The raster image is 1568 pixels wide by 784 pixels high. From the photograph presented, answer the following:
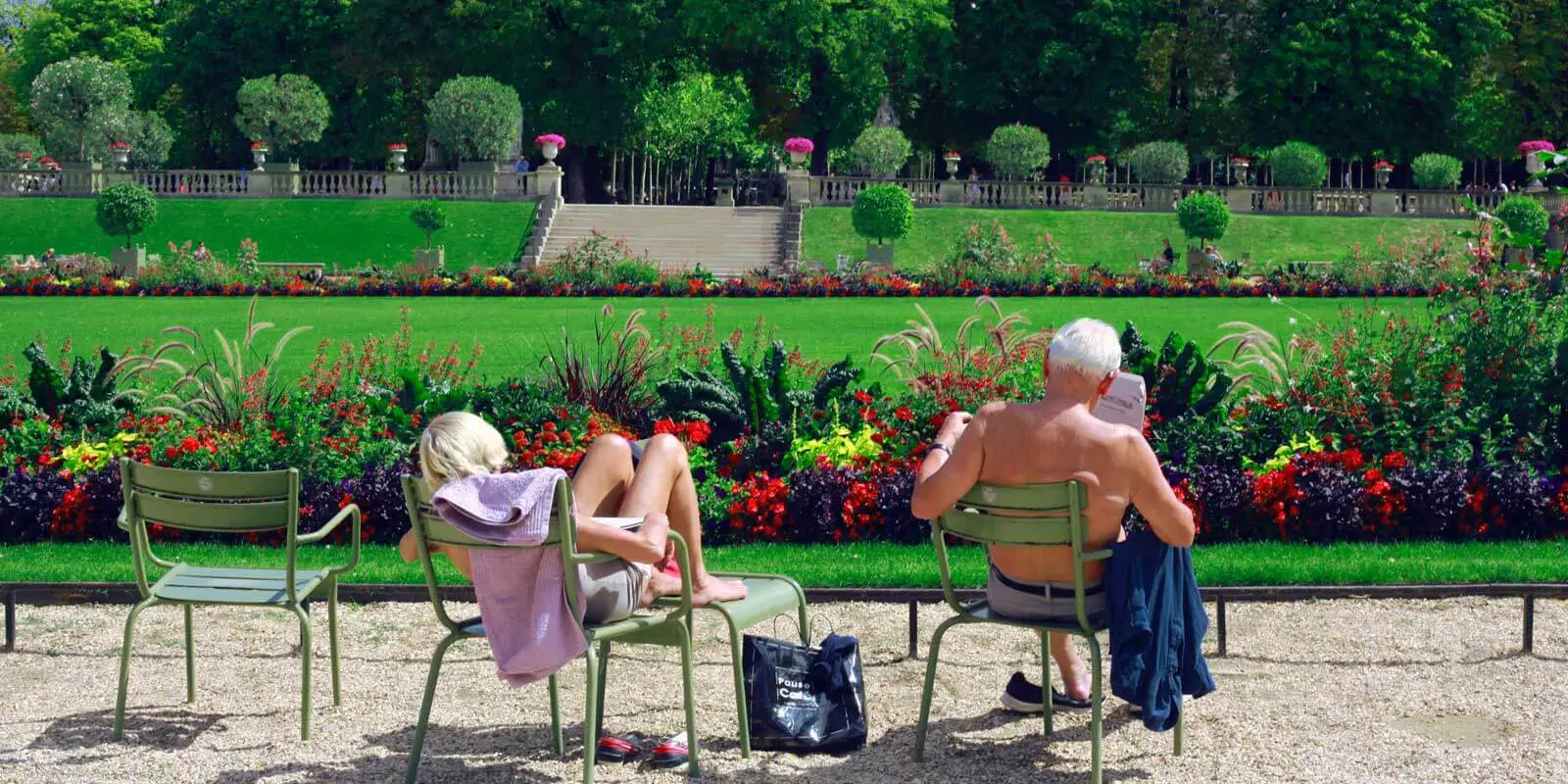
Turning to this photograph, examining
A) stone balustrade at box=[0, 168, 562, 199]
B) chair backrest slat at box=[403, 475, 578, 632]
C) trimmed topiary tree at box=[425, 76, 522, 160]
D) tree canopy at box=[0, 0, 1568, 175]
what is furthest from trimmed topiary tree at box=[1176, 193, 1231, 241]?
chair backrest slat at box=[403, 475, 578, 632]

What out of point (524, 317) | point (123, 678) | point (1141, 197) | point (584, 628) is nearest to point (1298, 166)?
point (1141, 197)

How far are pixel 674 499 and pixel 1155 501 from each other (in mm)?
1514

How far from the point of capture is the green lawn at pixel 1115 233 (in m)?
42.1

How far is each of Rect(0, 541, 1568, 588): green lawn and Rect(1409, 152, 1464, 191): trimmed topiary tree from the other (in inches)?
1678

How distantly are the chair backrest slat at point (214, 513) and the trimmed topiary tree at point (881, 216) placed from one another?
34.3 m

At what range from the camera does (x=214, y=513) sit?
578cm

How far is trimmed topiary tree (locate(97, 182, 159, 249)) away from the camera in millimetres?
38938

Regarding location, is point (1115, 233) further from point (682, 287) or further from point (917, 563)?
point (917, 563)

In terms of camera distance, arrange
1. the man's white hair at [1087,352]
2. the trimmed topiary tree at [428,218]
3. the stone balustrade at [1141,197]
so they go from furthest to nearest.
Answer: the stone balustrade at [1141,197], the trimmed topiary tree at [428,218], the man's white hair at [1087,352]

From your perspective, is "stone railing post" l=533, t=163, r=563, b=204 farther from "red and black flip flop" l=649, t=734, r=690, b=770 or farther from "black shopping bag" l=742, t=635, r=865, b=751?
"red and black flip flop" l=649, t=734, r=690, b=770

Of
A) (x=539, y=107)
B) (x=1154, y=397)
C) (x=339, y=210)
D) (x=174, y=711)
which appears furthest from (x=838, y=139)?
(x=174, y=711)

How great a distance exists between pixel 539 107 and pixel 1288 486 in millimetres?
44745

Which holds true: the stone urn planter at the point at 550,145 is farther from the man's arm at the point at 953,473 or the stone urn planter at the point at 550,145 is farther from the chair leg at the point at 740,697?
the man's arm at the point at 953,473

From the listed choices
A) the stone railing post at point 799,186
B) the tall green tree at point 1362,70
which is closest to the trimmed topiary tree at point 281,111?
the stone railing post at point 799,186
